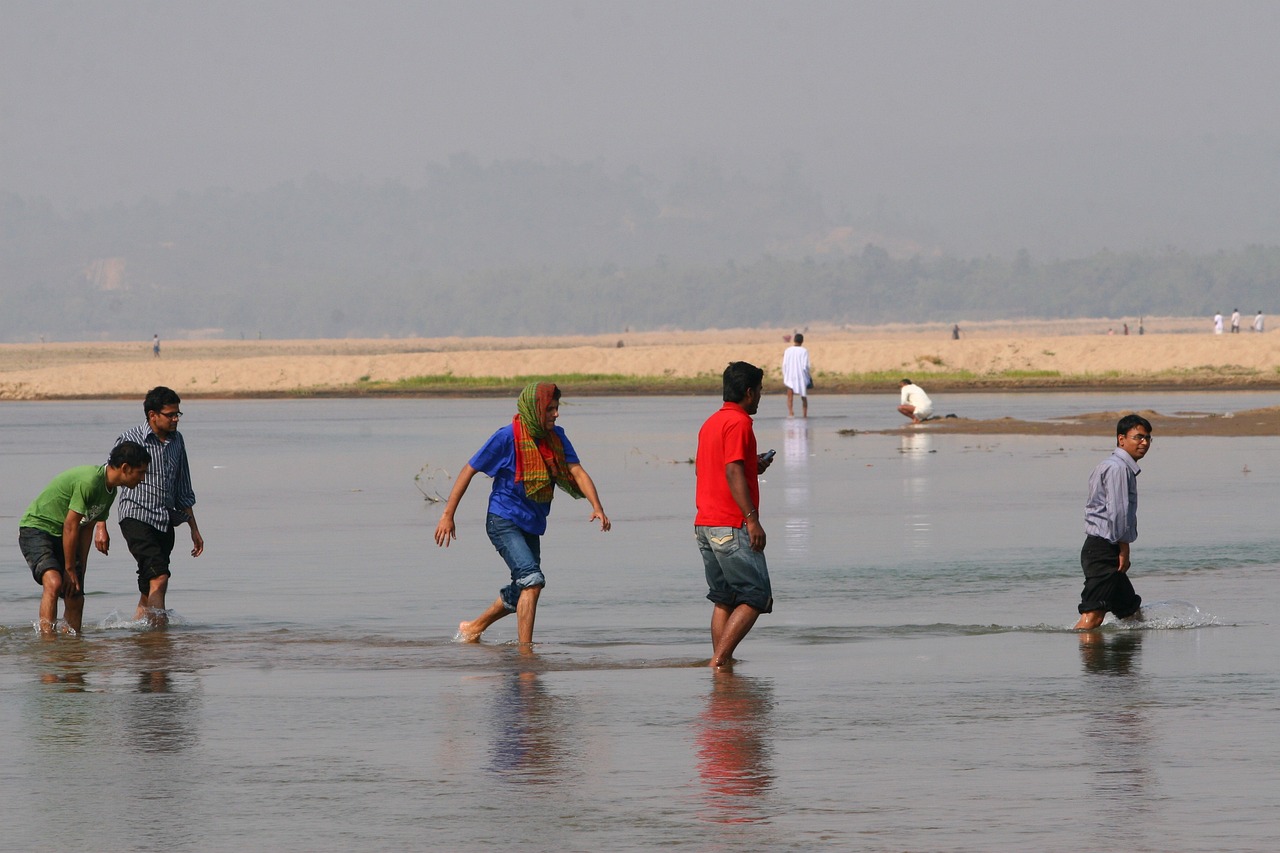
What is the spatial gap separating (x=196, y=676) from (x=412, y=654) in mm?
1245

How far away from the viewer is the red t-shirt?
9.82 meters

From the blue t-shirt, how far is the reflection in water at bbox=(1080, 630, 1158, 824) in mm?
2935

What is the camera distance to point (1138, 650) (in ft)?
35.0

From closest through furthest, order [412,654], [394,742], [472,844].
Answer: [472,844], [394,742], [412,654]

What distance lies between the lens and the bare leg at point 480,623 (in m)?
11.2

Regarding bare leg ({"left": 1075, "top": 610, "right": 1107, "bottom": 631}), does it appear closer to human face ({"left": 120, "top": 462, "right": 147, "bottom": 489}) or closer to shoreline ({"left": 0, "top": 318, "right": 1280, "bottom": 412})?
human face ({"left": 120, "top": 462, "right": 147, "bottom": 489})

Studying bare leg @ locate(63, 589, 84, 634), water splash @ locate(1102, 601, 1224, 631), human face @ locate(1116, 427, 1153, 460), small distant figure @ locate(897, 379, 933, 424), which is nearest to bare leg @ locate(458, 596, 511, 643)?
bare leg @ locate(63, 589, 84, 634)

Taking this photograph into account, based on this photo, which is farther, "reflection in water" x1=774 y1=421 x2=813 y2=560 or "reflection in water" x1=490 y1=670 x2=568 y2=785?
"reflection in water" x1=774 y1=421 x2=813 y2=560

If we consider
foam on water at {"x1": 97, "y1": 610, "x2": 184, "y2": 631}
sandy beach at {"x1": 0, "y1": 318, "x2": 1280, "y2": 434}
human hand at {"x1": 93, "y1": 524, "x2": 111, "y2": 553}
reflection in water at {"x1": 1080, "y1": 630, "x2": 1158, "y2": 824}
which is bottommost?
Answer: reflection in water at {"x1": 1080, "y1": 630, "x2": 1158, "y2": 824}

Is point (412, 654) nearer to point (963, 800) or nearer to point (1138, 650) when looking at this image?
point (1138, 650)

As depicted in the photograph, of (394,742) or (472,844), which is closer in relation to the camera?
(472,844)

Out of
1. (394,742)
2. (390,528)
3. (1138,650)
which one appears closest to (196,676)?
(394,742)

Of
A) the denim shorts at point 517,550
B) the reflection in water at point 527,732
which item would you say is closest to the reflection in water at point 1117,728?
the reflection in water at point 527,732

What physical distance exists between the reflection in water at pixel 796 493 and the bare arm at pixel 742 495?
5713mm
